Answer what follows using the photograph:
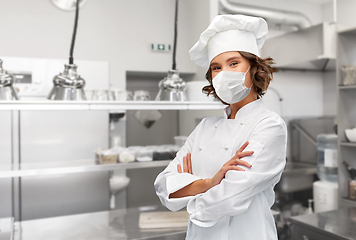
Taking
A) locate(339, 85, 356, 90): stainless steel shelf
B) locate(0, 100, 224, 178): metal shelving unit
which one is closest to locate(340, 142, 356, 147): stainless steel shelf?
locate(339, 85, 356, 90): stainless steel shelf

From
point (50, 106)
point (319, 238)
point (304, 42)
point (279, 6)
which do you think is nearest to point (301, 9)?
point (279, 6)

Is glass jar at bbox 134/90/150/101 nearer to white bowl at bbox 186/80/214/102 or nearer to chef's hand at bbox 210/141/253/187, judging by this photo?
white bowl at bbox 186/80/214/102

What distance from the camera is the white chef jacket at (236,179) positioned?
107 centimetres

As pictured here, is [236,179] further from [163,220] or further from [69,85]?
[69,85]

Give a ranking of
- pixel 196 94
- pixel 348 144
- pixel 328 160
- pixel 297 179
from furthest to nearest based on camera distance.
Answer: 1. pixel 297 179
2. pixel 328 160
3. pixel 348 144
4. pixel 196 94

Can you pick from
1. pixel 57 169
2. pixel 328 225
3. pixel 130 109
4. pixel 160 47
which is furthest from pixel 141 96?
pixel 160 47

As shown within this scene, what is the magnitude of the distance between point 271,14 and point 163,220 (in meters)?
2.40

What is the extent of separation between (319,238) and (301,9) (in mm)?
3077

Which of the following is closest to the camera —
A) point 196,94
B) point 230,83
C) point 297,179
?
point 230,83

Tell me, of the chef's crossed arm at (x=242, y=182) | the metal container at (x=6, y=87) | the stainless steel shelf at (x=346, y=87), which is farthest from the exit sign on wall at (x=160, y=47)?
the chef's crossed arm at (x=242, y=182)

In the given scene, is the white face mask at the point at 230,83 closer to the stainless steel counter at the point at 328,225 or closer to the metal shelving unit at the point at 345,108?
the stainless steel counter at the point at 328,225

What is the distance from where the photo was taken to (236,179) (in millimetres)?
1062

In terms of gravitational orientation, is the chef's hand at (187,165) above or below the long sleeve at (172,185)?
above

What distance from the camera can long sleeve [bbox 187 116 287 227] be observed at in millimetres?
1058
